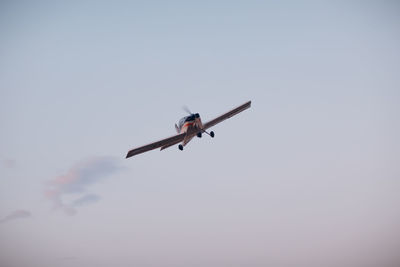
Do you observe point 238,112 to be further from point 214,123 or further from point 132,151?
point 132,151

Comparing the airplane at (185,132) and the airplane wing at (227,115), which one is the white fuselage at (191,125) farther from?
the airplane wing at (227,115)

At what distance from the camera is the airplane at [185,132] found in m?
35.6

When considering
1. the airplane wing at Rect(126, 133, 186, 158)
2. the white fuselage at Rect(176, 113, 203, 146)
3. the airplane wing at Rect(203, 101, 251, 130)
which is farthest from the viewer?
the airplane wing at Rect(203, 101, 251, 130)

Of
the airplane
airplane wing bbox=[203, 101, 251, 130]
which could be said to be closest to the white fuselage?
the airplane

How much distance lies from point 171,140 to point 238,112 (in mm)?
8959

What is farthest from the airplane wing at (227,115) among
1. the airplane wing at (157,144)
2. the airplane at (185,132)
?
the airplane wing at (157,144)

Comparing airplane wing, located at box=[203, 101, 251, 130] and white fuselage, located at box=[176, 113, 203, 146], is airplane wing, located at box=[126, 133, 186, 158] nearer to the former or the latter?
white fuselage, located at box=[176, 113, 203, 146]

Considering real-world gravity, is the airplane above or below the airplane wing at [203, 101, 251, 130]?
below

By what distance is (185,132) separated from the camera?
3588cm

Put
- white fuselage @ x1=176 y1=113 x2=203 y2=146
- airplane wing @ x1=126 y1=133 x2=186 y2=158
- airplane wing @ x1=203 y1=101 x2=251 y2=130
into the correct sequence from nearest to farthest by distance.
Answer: white fuselage @ x1=176 y1=113 x2=203 y2=146 → airplane wing @ x1=126 y1=133 x2=186 y2=158 → airplane wing @ x1=203 y1=101 x2=251 y2=130

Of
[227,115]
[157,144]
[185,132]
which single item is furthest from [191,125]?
[227,115]

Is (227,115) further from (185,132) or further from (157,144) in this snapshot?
(157,144)

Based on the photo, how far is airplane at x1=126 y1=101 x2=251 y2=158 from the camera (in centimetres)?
3562

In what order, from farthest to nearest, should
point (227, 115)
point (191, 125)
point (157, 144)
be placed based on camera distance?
point (227, 115)
point (157, 144)
point (191, 125)
